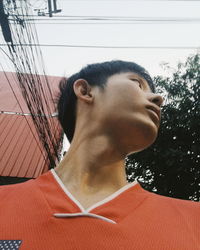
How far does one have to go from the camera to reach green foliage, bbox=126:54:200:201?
612 centimetres

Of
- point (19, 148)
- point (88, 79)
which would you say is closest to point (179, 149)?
point (19, 148)

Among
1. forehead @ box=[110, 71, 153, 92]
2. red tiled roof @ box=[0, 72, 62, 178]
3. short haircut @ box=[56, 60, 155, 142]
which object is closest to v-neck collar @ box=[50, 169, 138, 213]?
short haircut @ box=[56, 60, 155, 142]

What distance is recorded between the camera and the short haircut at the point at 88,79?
A: 1511mm

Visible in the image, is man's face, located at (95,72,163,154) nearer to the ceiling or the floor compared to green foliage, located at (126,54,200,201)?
nearer to the ceiling

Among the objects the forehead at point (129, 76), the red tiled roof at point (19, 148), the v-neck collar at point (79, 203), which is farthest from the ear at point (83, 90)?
the red tiled roof at point (19, 148)

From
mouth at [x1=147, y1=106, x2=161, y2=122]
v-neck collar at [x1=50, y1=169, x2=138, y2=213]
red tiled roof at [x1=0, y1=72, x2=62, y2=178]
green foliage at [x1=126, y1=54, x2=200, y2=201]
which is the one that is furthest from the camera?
green foliage at [x1=126, y1=54, x2=200, y2=201]

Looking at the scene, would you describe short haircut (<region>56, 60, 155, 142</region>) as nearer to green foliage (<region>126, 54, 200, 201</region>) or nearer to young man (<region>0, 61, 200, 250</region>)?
young man (<region>0, 61, 200, 250</region>)

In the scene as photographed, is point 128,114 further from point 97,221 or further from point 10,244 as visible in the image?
point 10,244

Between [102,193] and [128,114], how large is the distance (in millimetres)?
417

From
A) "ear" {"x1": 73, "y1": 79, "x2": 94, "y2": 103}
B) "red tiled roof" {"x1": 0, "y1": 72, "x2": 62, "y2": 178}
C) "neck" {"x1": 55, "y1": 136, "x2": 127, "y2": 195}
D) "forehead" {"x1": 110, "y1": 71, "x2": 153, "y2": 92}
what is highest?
"forehead" {"x1": 110, "y1": 71, "x2": 153, "y2": 92}

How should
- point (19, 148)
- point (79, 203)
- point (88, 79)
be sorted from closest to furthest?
point (79, 203) < point (88, 79) < point (19, 148)

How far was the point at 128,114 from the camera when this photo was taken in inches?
47.1

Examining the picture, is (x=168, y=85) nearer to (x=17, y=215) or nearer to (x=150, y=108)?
(x=150, y=108)

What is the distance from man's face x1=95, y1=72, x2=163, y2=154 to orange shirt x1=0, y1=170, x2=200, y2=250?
26 centimetres
